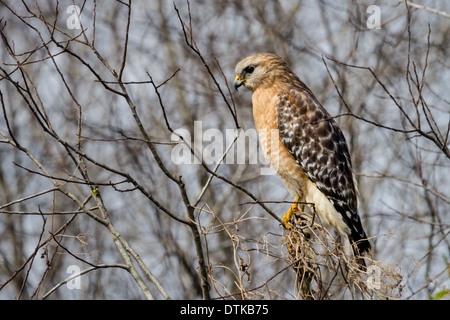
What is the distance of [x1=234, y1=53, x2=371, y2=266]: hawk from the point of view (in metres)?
5.98

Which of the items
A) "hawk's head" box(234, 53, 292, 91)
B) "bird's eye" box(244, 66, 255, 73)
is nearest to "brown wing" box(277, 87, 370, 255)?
"hawk's head" box(234, 53, 292, 91)

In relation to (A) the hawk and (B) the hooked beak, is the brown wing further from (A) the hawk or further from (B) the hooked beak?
(B) the hooked beak

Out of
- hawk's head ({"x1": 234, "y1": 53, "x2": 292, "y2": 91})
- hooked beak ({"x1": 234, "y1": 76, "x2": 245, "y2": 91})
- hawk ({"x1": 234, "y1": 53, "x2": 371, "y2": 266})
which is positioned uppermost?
hawk's head ({"x1": 234, "y1": 53, "x2": 292, "y2": 91})

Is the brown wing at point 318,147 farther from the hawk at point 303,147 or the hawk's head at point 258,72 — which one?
the hawk's head at point 258,72

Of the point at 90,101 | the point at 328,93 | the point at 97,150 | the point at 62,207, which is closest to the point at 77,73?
the point at 90,101

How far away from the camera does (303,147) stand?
20.1 ft

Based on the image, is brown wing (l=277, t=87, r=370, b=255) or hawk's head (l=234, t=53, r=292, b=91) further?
hawk's head (l=234, t=53, r=292, b=91)

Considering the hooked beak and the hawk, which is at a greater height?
the hooked beak

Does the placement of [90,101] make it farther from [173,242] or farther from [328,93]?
[328,93]

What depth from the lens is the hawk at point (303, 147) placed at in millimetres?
5980

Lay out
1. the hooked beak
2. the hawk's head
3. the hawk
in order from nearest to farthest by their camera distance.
Result: the hawk, the hooked beak, the hawk's head

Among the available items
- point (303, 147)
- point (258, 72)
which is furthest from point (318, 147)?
→ point (258, 72)

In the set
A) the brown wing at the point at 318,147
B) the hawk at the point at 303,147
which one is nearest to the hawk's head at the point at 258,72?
the hawk at the point at 303,147

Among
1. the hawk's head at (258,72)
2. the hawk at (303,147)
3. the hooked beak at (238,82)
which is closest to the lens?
the hawk at (303,147)
